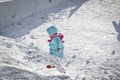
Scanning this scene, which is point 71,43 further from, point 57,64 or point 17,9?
point 17,9

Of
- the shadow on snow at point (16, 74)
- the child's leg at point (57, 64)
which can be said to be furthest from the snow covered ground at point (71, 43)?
the child's leg at point (57, 64)

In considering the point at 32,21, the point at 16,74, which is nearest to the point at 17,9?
the point at 32,21

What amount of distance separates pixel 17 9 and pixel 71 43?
3517 mm

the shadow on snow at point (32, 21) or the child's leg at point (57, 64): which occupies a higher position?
the shadow on snow at point (32, 21)

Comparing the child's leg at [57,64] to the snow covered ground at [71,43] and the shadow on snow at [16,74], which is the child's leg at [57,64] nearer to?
the snow covered ground at [71,43]

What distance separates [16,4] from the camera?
10.3 meters

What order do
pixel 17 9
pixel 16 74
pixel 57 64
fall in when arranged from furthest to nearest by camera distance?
pixel 17 9
pixel 57 64
pixel 16 74

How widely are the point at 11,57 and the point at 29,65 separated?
2.09 ft

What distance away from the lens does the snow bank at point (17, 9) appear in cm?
961

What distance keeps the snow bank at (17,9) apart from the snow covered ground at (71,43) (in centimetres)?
29

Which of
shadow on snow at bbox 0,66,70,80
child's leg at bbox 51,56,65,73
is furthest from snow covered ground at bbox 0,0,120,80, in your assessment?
child's leg at bbox 51,56,65,73

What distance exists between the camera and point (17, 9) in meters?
10.4

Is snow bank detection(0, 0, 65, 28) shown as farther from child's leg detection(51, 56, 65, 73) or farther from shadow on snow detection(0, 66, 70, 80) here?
shadow on snow detection(0, 66, 70, 80)

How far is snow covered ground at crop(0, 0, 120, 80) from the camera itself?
6297 mm
